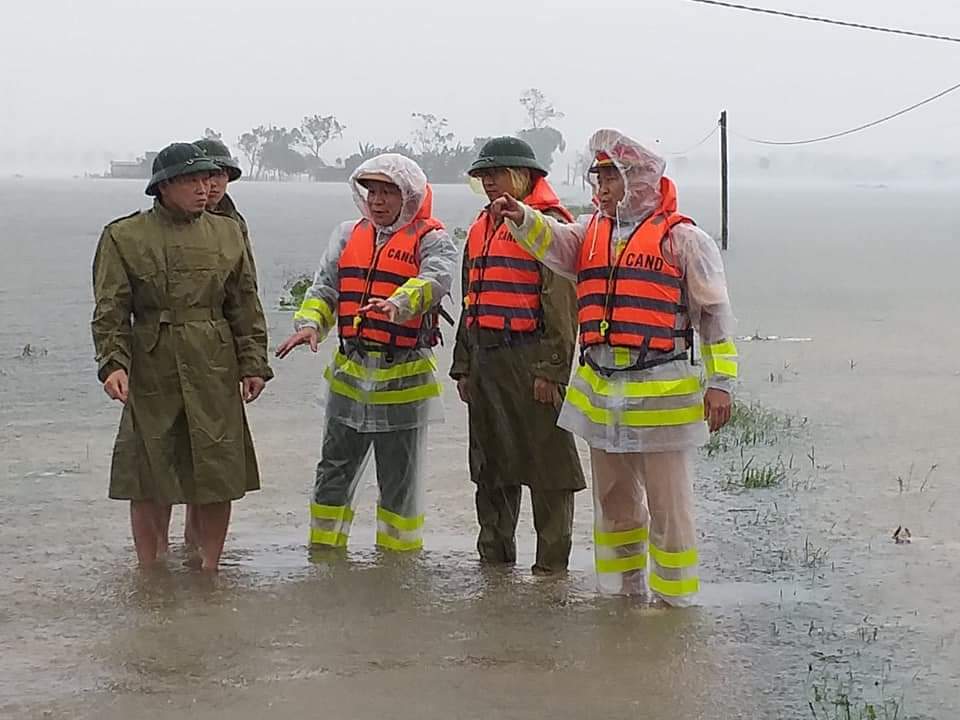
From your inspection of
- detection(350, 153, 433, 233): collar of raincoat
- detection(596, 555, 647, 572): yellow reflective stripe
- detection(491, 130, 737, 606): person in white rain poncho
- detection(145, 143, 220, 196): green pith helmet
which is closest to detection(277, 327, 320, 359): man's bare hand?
detection(350, 153, 433, 233): collar of raincoat

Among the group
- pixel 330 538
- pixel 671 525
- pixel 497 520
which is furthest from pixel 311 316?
pixel 671 525

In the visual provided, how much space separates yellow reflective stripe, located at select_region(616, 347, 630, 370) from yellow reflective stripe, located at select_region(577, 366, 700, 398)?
69 mm

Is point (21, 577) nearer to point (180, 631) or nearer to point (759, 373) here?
point (180, 631)

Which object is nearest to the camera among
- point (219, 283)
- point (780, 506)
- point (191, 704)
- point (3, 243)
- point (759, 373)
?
point (191, 704)

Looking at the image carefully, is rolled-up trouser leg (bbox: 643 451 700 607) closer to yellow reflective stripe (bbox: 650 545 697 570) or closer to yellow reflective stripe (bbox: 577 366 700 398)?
yellow reflective stripe (bbox: 650 545 697 570)

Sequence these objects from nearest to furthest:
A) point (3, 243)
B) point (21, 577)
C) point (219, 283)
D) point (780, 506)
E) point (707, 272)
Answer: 1. point (707, 272)
2. point (219, 283)
3. point (21, 577)
4. point (780, 506)
5. point (3, 243)

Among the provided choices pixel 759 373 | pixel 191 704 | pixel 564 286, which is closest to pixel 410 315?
pixel 564 286

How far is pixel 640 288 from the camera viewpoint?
554cm

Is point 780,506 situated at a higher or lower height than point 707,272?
lower

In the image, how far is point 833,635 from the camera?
564cm

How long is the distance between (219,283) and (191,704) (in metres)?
1.79

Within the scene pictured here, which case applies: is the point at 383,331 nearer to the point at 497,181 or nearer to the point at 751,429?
the point at 497,181

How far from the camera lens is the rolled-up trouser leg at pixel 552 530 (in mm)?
6250

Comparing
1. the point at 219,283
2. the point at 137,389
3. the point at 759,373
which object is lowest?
the point at 759,373
